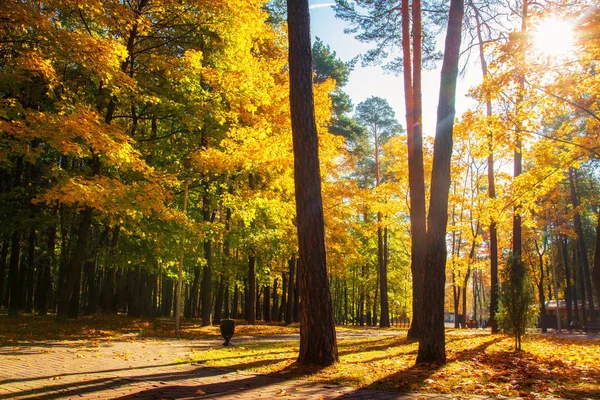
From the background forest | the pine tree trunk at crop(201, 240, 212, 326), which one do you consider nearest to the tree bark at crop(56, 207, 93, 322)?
the background forest

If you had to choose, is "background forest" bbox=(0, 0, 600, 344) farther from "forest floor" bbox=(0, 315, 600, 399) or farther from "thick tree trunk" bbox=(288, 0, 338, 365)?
"thick tree trunk" bbox=(288, 0, 338, 365)

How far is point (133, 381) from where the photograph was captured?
5750mm

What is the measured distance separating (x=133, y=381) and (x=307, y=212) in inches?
140

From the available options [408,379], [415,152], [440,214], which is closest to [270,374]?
[408,379]

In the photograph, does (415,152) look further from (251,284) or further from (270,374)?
(251,284)

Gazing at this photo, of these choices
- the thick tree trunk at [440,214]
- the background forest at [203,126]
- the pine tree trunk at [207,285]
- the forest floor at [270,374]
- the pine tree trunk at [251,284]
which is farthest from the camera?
the pine tree trunk at [251,284]

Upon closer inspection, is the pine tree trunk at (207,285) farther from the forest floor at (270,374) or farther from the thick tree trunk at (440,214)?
the thick tree trunk at (440,214)

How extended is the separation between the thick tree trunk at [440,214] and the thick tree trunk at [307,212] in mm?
1612

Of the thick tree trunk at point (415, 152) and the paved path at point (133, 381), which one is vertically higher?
the thick tree trunk at point (415, 152)

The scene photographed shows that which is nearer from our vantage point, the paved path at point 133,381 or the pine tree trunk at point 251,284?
the paved path at point 133,381

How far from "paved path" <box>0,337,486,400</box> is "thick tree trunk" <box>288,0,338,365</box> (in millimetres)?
1046

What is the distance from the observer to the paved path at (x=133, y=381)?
488 cm

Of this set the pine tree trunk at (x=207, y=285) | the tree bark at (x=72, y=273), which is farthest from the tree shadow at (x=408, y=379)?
the pine tree trunk at (x=207, y=285)

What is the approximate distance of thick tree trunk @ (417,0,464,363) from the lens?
7098mm
